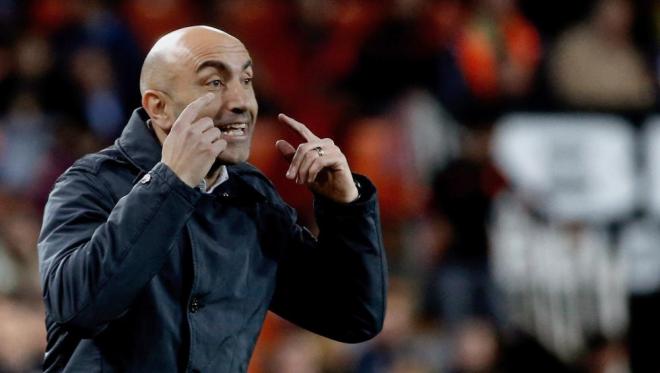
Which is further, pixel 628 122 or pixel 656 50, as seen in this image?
pixel 656 50

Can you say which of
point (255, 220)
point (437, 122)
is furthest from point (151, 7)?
point (255, 220)

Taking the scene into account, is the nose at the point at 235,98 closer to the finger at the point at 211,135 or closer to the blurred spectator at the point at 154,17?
the finger at the point at 211,135

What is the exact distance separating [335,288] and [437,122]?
4702 millimetres

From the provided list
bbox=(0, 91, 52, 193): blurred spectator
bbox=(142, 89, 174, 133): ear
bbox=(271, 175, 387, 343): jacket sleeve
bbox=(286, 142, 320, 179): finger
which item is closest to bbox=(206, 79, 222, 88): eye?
bbox=(142, 89, 174, 133): ear

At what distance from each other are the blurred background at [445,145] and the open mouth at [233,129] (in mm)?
4060

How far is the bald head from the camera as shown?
2.71 metres

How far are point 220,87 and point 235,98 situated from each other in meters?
0.04

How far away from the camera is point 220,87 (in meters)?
2.71

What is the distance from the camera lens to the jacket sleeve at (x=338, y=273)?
9.42 ft

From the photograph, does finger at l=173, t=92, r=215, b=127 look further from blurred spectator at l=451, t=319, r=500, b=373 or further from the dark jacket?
blurred spectator at l=451, t=319, r=500, b=373

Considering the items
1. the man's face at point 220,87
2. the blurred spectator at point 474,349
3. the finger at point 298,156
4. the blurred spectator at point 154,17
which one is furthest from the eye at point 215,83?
the blurred spectator at point 154,17

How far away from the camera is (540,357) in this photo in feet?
24.3

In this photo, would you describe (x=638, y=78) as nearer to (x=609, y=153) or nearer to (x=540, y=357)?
(x=609, y=153)

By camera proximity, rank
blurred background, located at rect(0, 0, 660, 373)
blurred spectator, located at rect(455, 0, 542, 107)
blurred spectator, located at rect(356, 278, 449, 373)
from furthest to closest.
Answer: blurred spectator, located at rect(455, 0, 542, 107) → blurred background, located at rect(0, 0, 660, 373) → blurred spectator, located at rect(356, 278, 449, 373)
